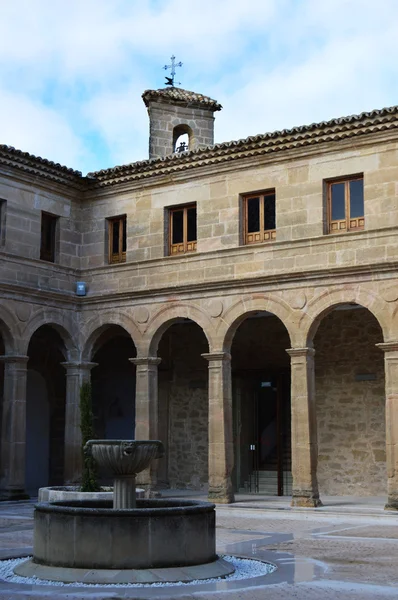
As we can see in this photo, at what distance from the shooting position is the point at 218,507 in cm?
1642

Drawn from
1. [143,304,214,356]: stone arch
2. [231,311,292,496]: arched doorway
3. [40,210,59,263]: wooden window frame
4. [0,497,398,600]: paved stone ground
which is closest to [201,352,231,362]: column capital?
[143,304,214,356]: stone arch

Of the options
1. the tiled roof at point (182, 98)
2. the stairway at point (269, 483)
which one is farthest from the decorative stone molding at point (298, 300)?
the tiled roof at point (182, 98)

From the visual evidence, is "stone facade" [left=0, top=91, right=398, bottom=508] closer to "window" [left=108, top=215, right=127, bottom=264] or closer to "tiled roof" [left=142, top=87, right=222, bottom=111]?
"window" [left=108, top=215, right=127, bottom=264]

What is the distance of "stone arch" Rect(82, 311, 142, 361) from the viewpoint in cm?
1890

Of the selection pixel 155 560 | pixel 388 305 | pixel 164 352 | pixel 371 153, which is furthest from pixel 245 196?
pixel 155 560

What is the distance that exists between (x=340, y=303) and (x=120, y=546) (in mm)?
8808

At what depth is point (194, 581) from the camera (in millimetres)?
8055

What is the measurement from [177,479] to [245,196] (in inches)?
281

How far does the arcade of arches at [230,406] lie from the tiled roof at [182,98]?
7.27 meters

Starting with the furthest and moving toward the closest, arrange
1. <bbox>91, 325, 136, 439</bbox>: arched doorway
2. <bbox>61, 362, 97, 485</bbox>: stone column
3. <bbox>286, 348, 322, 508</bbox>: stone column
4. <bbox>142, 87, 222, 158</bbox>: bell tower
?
<bbox>142, 87, 222, 158</bbox>: bell tower
<bbox>91, 325, 136, 439</bbox>: arched doorway
<bbox>61, 362, 97, 485</bbox>: stone column
<bbox>286, 348, 322, 508</bbox>: stone column

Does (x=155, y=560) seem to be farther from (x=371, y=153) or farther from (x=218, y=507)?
(x=371, y=153)

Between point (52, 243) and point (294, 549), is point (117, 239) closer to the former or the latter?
point (52, 243)

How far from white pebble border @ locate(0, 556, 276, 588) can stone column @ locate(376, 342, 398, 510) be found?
19.9 feet

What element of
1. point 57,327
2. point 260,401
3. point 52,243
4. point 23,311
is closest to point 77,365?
point 57,327
